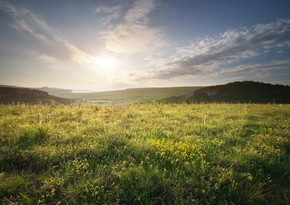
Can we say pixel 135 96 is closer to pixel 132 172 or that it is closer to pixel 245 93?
pixel 245 93

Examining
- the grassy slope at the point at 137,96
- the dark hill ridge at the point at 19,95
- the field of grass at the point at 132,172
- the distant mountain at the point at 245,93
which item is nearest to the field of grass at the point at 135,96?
the grassy slope at the point at 137,96

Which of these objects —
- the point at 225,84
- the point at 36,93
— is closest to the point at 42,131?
the point at 225,84

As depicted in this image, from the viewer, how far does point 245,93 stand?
48.1m

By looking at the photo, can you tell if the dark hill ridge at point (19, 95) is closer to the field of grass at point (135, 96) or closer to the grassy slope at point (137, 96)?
the field of grass at point (135, 96)

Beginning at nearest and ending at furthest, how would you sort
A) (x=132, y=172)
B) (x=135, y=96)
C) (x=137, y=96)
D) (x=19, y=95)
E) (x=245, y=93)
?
(x=132, y=172), (x=245, y=93), (x=19, y=95), (x=137, y=96), (x=135, y=96)

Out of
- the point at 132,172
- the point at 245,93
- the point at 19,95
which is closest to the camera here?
the point at 132,172

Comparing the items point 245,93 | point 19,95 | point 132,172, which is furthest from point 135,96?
point 132,172

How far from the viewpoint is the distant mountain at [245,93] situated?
4220 centimetres

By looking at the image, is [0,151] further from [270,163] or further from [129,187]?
[270,163]

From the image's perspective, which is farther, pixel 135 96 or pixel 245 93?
pixel 135 96

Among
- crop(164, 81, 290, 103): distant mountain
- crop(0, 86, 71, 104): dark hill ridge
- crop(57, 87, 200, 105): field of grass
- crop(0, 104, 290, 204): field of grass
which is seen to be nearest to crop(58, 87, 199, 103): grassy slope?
crop(57, 87, 200, 105): field of grass

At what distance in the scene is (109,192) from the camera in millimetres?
3076

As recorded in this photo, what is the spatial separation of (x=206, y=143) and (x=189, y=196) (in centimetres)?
253

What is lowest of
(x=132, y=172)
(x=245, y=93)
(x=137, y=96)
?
(x=137, y=96)
